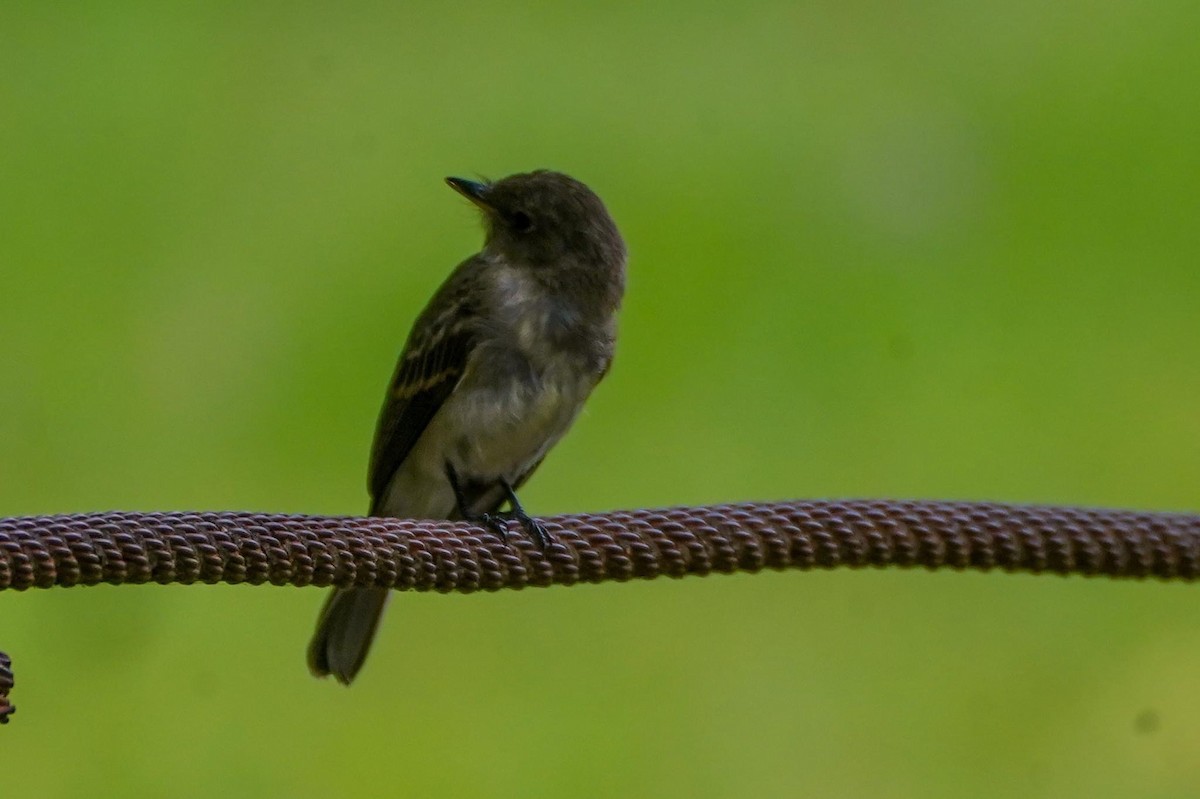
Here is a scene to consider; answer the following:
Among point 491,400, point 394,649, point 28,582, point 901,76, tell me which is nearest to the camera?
point 28,582

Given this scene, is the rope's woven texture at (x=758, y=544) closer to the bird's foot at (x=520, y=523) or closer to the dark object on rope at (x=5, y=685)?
the bird's foot at (x=520, y=523)

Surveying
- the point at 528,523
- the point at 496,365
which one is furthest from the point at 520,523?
the point at 496,365

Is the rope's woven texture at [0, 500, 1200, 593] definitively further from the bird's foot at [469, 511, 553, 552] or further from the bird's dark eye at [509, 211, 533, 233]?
the bird's dark eye at [509, 211, 533, 233]

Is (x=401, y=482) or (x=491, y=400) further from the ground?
(x=491, y=400)

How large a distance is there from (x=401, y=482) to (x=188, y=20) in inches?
52.4

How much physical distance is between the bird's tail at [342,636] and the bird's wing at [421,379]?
236mm

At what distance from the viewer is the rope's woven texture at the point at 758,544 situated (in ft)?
5.72

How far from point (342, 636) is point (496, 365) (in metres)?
0.46

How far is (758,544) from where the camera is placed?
176cm

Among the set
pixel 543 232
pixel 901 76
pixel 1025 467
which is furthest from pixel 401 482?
pixel 901 76

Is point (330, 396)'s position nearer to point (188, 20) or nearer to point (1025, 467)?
point (188, 20)

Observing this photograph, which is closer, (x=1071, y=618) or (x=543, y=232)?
(x=543, y=232)

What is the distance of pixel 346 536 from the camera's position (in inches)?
67.4

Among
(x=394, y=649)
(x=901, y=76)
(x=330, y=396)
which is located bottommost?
(x=394, y=649)
